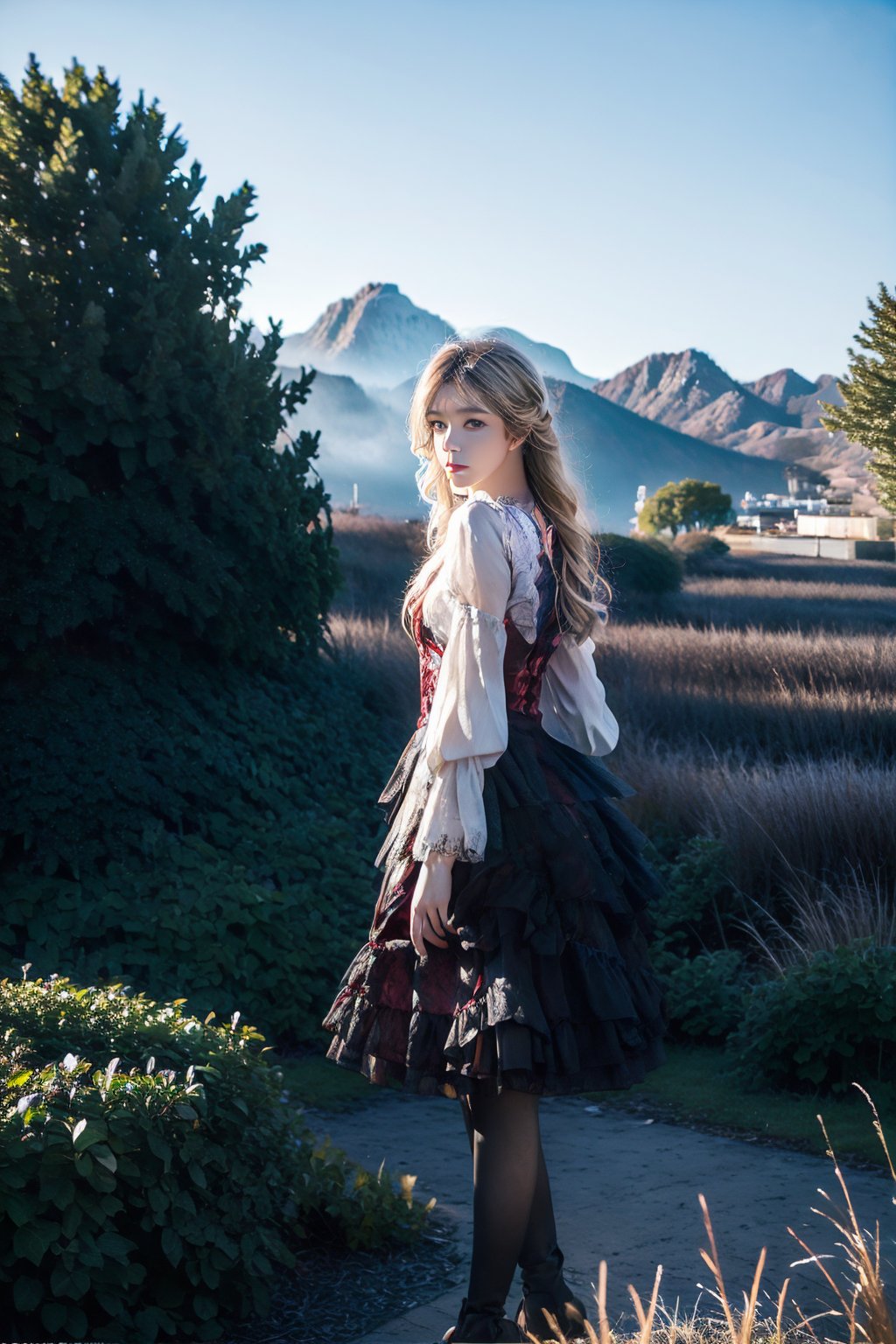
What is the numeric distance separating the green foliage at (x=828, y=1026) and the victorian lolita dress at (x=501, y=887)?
2155mm

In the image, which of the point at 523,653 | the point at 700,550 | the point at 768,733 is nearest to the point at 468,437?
the point at 523,653

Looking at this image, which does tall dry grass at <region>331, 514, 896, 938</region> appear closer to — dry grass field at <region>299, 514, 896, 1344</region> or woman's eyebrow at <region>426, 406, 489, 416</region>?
dry grass field at <region>299, 514, 896, 1344</region>

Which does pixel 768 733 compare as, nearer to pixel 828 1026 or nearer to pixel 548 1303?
pixel 828 1026

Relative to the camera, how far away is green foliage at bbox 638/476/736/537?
169 ft

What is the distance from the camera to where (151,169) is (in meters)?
6.12

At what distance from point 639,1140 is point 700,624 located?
846 centimetres

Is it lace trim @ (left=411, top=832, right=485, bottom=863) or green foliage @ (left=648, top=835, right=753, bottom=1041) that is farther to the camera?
green foliage @ (left=648, top=835, right=753, bottom=1041)

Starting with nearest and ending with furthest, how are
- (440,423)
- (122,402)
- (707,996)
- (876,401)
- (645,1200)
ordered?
(440,423) → (645,1200) → (707,996) → (122,402) → (876,401)

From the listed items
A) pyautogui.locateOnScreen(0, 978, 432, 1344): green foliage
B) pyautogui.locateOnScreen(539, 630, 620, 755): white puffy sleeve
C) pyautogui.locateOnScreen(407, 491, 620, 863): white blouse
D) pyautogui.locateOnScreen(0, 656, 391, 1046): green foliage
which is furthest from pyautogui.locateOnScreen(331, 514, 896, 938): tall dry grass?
pyautogui.locateOnScreen(407, 491, 620, 863): white blouse

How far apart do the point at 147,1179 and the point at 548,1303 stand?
0.86 metres

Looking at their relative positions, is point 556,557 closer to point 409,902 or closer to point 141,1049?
point 409,902

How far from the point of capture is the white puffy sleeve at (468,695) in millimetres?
2439

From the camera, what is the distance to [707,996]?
17.4 feet

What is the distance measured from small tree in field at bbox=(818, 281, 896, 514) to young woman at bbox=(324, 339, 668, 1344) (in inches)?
303
